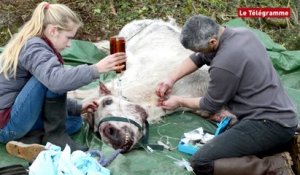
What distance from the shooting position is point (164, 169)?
414cm

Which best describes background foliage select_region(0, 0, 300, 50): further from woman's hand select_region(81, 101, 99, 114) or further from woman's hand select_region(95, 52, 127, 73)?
woman's hand select_region(95, 52, 127, 73)

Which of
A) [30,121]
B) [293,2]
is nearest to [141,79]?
[30,121]

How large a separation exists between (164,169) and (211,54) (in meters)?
1.06

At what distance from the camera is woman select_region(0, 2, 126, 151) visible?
391 centimetres

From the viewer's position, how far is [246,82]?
402cm

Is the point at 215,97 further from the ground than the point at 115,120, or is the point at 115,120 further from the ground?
the point at 215,97

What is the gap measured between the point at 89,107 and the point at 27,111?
0.75 meters

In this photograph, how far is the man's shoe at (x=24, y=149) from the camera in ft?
13.2

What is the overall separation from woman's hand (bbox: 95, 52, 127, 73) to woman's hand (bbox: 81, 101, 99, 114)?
76 centimetres

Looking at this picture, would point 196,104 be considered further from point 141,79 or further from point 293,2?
point 293,2

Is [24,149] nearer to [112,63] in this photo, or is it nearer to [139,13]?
[112,63]

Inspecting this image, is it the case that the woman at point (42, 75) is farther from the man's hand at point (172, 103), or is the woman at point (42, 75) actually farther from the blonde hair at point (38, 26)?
the man's hand at point (172, 103)

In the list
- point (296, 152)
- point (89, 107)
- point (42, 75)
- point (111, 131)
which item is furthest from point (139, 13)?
point (296, 152)

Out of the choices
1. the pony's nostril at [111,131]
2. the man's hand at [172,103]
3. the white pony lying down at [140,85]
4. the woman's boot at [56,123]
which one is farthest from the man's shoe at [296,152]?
the woman's boot at [56,123]
